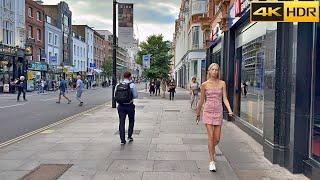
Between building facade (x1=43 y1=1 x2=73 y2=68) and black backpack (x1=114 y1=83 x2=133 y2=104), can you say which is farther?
building facade (x1=43 y1=1 x2=73 y2=68)

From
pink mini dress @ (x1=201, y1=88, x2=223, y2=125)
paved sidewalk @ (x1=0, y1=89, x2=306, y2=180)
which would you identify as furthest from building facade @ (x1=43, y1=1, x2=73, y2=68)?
pink mini dress @ (x1=201, y1=88, x2=223, y2=125)

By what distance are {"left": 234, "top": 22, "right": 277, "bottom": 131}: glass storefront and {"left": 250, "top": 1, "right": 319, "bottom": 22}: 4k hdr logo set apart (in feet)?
5.84

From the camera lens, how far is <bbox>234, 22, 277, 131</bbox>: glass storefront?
25.7 feet

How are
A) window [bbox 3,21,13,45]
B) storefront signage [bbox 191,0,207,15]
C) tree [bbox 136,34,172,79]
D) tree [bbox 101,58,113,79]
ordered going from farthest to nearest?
tree [bbox 101,58,113,79], storefront signage [bbox 191,0,207,15], window [bbox 3,21,13,45], tree [bbox 136,34,172,79]

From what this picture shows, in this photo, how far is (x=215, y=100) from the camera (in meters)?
7.11

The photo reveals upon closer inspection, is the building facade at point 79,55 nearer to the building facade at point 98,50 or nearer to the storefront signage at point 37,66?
the building facade at point 98,50

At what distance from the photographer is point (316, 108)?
255 inches

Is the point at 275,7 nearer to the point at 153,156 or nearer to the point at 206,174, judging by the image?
the point at 206,174

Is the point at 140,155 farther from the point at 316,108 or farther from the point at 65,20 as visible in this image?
the point at 65,20

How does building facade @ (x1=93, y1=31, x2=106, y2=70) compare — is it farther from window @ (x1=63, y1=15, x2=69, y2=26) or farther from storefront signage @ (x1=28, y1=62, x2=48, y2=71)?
storefront signage @ (x1=28, y1=62, x2=48, y2=71)

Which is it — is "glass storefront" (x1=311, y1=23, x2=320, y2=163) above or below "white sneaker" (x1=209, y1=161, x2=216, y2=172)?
above

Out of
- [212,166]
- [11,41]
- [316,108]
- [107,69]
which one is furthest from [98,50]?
[316,108]

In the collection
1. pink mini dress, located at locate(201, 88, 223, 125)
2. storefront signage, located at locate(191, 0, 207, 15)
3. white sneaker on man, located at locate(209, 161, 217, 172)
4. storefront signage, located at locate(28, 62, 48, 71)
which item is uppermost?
storefront signage, located at locate(191, 0, 207, 15)

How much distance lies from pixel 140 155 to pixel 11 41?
39.7 m
